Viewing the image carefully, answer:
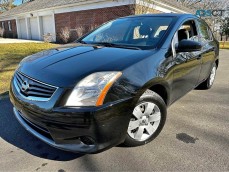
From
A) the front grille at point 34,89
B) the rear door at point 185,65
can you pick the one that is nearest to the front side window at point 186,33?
→ the rear door at point 185,65

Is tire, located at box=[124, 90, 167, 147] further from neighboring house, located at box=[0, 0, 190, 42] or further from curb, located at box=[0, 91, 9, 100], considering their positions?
neighboring house, located at box=[0, 0, 190, 42]

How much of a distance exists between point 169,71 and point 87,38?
5.61 feet

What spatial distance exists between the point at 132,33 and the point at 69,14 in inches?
662

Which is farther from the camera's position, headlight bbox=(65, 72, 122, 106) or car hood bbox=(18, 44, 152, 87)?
car hood bbox=(18, 44, 152, 87)

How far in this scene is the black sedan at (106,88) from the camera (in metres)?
2.28

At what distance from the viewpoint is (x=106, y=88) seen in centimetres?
232

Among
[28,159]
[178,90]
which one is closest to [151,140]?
[178,90]

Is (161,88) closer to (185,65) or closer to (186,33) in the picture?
(185,65)

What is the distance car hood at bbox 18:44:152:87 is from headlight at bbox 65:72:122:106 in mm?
72

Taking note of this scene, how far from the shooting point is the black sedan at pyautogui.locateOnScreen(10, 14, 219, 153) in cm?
228

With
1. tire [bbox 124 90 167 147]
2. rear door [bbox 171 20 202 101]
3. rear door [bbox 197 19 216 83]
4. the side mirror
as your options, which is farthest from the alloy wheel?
rear door [bbox 197 19 216 83]

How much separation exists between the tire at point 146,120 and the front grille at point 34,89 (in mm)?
979

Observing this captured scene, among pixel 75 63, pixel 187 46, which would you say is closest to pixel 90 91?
pixel 75 63

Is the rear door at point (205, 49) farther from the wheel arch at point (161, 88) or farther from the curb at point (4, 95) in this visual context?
the curb at point (4, 95)
